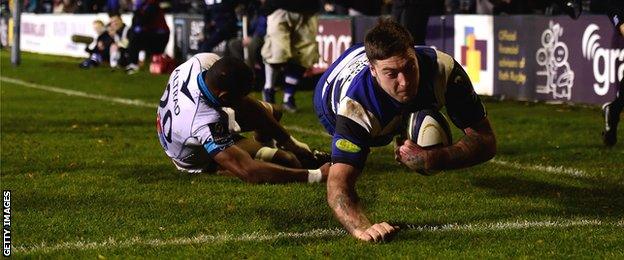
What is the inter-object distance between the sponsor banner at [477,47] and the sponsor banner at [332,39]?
254 centimetres

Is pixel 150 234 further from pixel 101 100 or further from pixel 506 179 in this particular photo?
pixel 101 100

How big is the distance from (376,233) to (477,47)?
11.7 m

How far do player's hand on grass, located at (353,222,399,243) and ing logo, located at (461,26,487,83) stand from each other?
11.4 meters

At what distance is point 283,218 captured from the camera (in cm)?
762

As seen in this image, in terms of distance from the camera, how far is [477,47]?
1816 centimetres

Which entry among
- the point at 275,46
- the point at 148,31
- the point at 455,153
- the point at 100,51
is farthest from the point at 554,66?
the point at 100,51

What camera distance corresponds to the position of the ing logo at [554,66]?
1634 cm

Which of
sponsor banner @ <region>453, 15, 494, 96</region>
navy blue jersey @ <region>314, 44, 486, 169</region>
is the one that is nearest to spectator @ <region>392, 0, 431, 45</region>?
sponsor banner @ <region>453, 15, 494, 96</region>

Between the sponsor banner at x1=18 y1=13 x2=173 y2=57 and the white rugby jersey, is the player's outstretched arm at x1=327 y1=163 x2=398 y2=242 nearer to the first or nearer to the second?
the white rugby jersey

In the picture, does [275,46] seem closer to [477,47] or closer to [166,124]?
[477,47]

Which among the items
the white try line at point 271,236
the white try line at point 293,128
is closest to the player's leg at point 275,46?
the white try line at point 293,128

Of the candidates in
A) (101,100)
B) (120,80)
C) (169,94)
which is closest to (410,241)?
(169,94)

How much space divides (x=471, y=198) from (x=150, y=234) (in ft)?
7.40

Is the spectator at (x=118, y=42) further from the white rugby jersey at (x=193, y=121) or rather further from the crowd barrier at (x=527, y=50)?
the white rugby jersey at (x=193, y=121)
